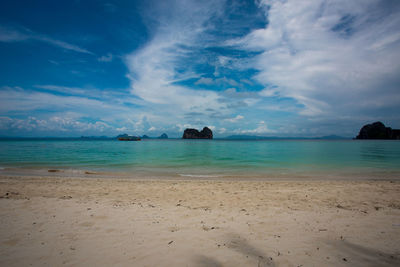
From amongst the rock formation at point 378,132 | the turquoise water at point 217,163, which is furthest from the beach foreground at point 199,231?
the rock formation at point 378,132

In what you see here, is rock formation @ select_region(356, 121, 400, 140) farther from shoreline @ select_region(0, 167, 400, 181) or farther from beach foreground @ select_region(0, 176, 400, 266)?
beach foreground @ select_region(0, 176, 400, 266)

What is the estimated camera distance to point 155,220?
6.15 metres

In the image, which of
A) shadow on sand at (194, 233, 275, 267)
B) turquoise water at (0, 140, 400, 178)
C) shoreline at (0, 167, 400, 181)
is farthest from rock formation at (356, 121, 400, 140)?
shadow on sand at (194, 233, 275, 267)

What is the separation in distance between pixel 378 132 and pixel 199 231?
22731 cm

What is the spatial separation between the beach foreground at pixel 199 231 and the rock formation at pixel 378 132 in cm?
21447

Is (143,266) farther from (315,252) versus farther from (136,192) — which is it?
(136,192)

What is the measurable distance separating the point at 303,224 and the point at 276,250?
2117mm

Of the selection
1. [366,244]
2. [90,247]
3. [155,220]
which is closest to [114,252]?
[90,247]

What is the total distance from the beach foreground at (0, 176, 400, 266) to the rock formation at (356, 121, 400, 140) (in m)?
214

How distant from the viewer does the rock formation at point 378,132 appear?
511ft

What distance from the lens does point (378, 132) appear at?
164875mm

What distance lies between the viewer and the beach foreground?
13.4 feet

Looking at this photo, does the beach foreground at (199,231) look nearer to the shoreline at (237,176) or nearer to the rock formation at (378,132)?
the shoreline at (237,176)

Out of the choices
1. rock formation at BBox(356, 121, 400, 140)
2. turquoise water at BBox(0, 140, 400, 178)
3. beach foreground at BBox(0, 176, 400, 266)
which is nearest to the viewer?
beach foreground at BBox(0, 176, 400, 266)
